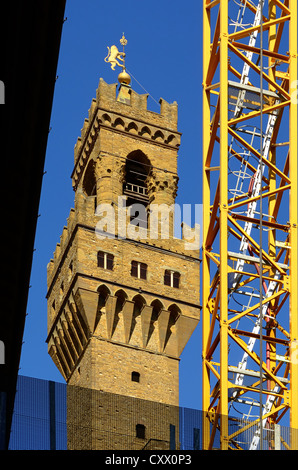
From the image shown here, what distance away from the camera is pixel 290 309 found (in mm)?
44406

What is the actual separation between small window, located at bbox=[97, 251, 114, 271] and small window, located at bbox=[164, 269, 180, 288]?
2558 millimetres

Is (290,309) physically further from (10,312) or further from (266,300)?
(10,312)

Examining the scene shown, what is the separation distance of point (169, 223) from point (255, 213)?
89.0ft

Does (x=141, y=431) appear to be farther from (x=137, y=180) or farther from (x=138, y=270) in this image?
(x=137, y=180)

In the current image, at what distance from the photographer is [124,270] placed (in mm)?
69562

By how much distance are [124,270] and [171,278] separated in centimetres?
224

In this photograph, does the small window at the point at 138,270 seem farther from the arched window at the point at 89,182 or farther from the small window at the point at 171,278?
the arched window at the point at 89,182

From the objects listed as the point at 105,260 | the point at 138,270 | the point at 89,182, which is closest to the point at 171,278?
the point at 138,270

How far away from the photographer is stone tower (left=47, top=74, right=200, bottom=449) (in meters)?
68.1

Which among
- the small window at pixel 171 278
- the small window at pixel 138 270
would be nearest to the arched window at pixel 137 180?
the small window at pixel 171 278

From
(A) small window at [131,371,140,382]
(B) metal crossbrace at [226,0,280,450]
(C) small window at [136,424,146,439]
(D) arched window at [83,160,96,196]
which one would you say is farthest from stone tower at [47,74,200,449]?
(C) small window at [136,424,146,439]

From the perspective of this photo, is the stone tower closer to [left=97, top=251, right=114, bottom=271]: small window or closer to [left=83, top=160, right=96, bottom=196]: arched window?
[left=97, top=251, right=114, bottom=271]: small window

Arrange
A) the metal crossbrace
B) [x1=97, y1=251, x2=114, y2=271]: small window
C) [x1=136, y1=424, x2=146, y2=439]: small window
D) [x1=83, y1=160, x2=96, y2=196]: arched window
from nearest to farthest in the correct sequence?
[x1=136, y1=424, x2=146, y2=439]: small window < the metal crossbrace < [x1=97, y1=251, x2=114, y2=271]: small window < [x1=83, y1=160, x2=96, y2=196]: arched window
